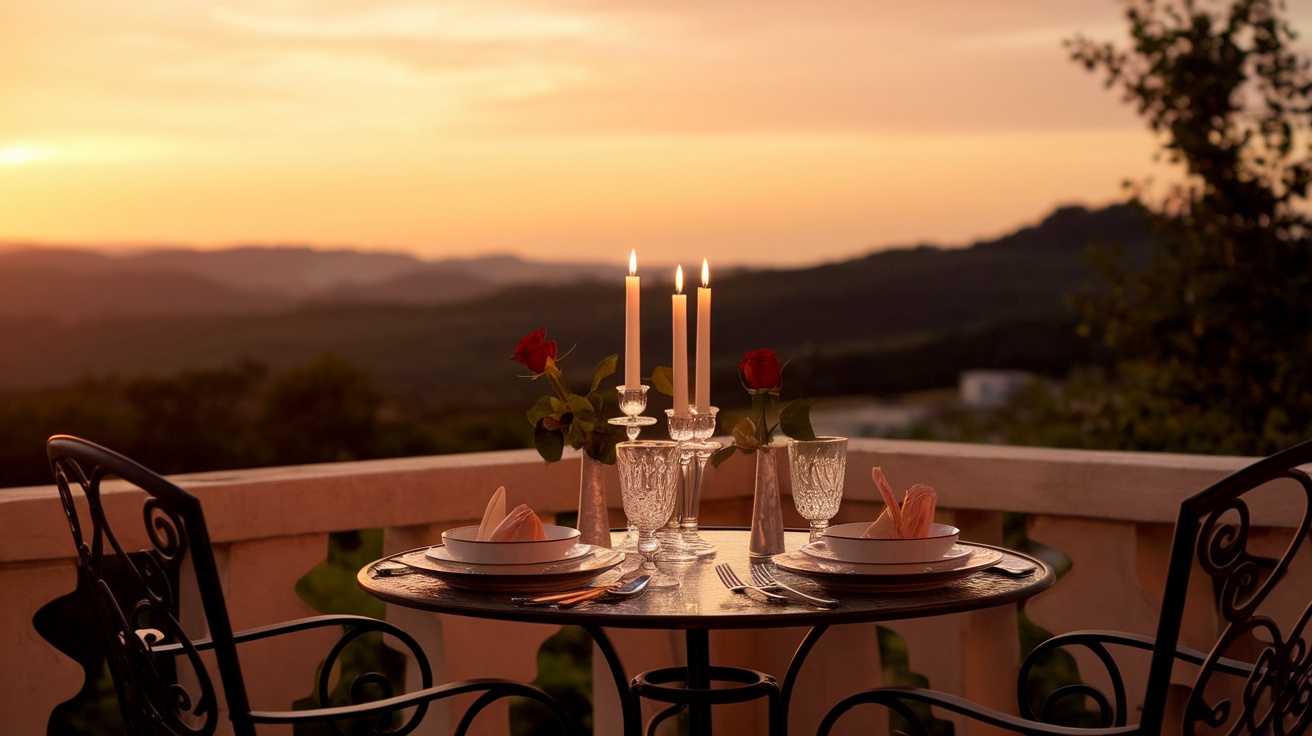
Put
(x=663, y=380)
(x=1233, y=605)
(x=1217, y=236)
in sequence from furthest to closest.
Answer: (x=1217, y=236) < (x=663, y=380) < (x=1233, y=605)

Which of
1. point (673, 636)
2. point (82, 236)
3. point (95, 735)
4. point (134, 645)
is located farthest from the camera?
point (82, 236)

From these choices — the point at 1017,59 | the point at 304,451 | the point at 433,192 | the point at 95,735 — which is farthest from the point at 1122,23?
the point at 304,451

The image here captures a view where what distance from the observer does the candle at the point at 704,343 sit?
2105 millimetres

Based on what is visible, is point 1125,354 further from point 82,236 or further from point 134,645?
point 82,236

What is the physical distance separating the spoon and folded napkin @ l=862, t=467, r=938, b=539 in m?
0.33

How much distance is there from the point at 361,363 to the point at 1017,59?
16.6 feet

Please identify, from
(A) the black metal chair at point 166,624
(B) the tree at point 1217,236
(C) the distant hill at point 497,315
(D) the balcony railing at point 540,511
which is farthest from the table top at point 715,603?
(C) the distant hill at point 497,315

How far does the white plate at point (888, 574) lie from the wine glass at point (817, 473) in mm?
178

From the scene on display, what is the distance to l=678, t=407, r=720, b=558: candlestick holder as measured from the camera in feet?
6.94

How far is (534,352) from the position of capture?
6.65ft

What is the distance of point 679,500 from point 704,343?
0.28 m

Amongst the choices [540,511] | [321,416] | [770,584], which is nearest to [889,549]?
[770,584]

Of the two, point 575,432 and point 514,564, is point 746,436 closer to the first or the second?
point 575,432

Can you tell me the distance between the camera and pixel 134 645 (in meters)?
1.63
